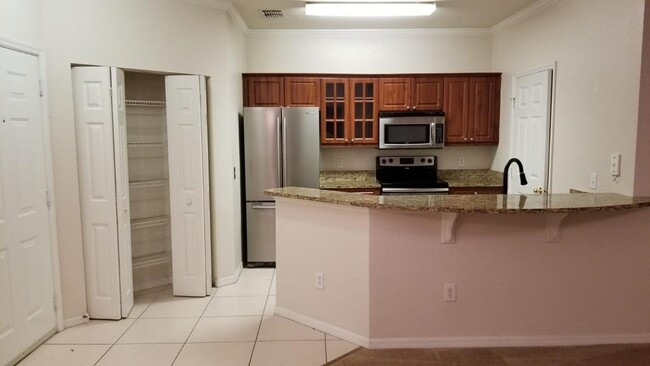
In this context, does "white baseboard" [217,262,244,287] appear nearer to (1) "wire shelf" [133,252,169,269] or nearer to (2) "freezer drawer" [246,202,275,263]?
(2) "freezer drawer" [246,202,275,263]

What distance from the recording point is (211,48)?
3.83 meters

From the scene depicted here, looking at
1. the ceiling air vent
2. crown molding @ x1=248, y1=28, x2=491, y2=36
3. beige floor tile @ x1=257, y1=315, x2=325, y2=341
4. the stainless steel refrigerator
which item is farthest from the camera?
crown molding @ x1=248, y1=28, x2=491, y2=36

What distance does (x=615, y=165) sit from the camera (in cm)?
285

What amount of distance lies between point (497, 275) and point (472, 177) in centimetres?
262

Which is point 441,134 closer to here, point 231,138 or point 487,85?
point 487,85

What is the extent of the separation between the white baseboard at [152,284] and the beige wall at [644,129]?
4.03 meters

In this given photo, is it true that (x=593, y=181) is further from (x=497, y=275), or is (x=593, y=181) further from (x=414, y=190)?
(x=414, y=190)

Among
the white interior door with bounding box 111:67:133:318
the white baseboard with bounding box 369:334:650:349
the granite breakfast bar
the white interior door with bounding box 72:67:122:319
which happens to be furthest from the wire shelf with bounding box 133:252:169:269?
the white baseboard with bounding box 369:334:650:349

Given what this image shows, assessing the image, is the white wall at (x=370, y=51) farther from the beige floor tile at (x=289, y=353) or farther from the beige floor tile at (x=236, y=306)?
the beige floor tile at (x=289, y=353)

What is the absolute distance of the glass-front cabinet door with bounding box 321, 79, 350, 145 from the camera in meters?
4.91

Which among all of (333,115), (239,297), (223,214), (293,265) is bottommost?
(239,297)

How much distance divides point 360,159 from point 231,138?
6.10 feet

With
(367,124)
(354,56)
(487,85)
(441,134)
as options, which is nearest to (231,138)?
(367,124)

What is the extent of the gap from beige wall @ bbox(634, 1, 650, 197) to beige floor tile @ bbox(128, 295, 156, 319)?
3810mm
